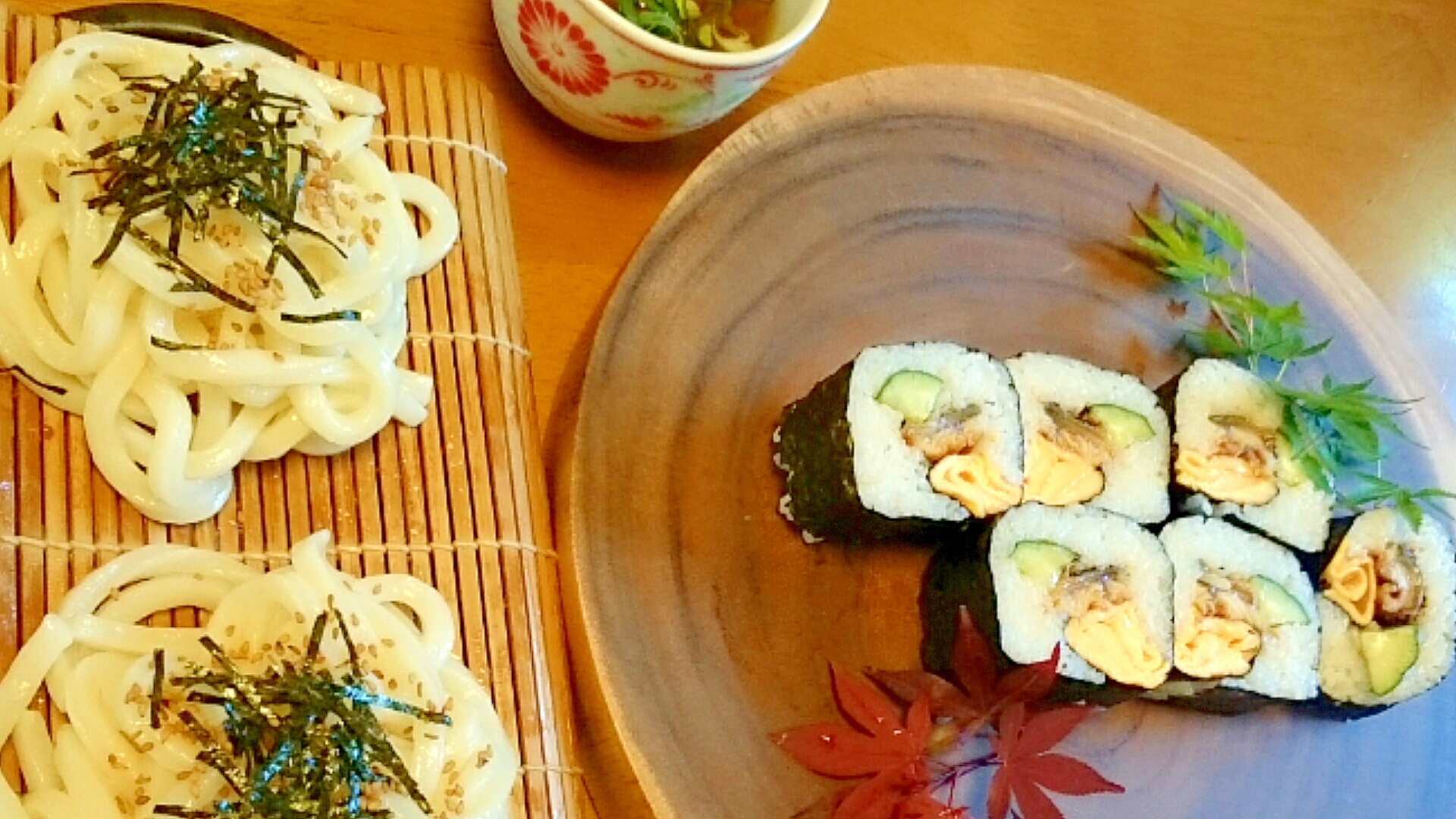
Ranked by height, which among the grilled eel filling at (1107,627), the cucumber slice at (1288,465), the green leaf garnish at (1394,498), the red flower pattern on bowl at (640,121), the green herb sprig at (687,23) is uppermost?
the green herb sprig at (687,23)

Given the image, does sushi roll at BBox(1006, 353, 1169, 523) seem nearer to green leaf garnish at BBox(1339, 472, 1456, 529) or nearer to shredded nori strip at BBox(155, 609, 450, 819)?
green leaf garnish at BBox(1339, 472, 1456, 529)

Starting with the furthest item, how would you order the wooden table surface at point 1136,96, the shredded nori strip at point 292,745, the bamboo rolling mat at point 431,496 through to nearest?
the wooden table surface at point 1136,96 < the bamboo rolling mat at point 431,496 < the shredded nori strip at point 292,745

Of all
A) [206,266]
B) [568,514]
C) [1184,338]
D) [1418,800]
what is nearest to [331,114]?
[206,266]

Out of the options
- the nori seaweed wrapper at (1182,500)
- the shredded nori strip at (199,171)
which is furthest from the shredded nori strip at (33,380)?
the nori seaweed wrapper at (1182,500)

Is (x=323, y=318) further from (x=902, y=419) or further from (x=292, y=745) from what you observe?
(x=902, y=419)

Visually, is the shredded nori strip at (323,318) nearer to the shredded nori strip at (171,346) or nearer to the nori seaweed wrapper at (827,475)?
the shredded nori strip at (171,346)

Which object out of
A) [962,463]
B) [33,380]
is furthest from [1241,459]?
[33,380]
